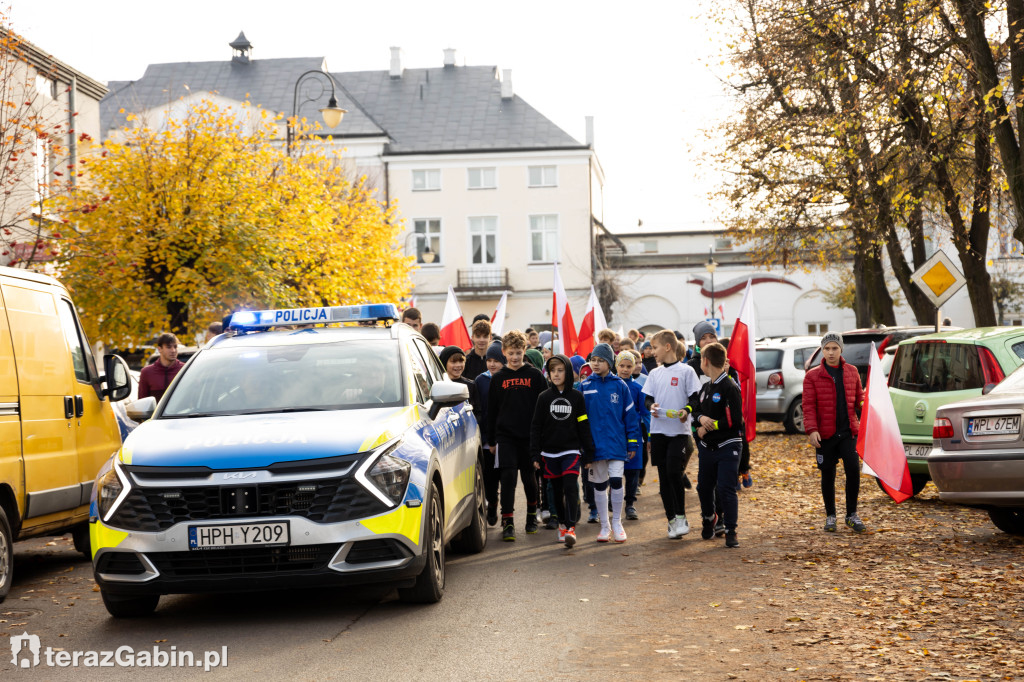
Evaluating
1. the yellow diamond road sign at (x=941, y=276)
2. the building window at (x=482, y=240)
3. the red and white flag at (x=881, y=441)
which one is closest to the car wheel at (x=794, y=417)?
the yellow diamond road sign at (x=941, y=276)

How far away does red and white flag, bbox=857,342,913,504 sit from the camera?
34.9 ft

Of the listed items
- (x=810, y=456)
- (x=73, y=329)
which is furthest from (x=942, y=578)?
(x=810, y=456)

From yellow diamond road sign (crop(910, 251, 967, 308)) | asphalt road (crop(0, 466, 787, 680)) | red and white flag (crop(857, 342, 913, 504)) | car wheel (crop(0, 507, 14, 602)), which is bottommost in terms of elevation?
asphalt road (crop(0, 466, 787, 680))

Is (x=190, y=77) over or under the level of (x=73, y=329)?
over

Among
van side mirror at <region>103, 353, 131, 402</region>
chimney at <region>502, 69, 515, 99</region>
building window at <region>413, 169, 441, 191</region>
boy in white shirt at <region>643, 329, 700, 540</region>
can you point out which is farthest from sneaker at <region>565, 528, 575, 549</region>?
chimney at <region>502, 69, 515, 99</region>

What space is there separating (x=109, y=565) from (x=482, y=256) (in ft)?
167

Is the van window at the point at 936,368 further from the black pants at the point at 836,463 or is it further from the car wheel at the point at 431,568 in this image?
the car wheel at the point at 431,568

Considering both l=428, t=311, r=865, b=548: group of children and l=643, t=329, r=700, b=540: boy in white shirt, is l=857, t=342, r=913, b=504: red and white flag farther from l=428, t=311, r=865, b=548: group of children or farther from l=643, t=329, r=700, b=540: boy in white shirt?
l=643, t=329, r=700, b=540: boy in white shirt

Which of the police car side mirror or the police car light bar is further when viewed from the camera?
the police car light bar

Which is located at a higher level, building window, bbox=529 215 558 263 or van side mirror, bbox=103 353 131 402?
building window, bbox=529 215 558 263

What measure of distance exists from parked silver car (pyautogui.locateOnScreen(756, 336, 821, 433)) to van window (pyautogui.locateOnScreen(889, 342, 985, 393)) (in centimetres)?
987

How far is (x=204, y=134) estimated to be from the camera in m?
22.3

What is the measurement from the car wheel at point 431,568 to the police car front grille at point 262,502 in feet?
2.02

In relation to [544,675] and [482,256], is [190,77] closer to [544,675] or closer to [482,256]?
[482,256]
